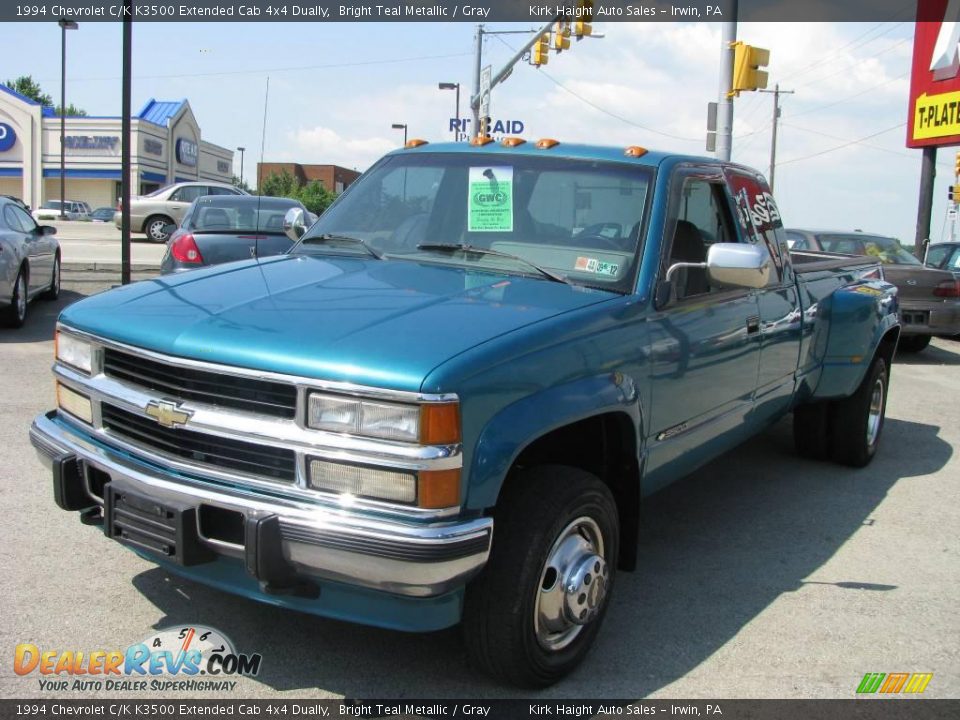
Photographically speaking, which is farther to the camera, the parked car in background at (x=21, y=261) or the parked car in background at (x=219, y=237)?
the parked car in background at (x=21, y=261)

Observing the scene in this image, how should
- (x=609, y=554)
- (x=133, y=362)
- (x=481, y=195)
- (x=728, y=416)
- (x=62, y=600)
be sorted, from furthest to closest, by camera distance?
1. (x=728, y=416)
2. (x=481, y=195)
3. (x=62, y=600)
4. (x=609, y=554)
5. (x=133, y=362)

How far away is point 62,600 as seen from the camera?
12.2 feet

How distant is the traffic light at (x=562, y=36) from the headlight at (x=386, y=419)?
54.5 feet

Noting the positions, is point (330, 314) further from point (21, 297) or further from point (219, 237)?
point (21, 297)

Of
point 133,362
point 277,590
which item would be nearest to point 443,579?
point 277,590

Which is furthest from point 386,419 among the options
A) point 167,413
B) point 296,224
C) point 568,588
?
point 296,224

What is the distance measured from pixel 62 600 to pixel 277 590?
140 centimetres

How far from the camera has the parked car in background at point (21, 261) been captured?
9891mm

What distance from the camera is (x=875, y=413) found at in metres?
6.67

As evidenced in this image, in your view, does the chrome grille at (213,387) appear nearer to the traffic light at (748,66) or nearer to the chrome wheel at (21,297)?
the chrome wheel at (21,297)

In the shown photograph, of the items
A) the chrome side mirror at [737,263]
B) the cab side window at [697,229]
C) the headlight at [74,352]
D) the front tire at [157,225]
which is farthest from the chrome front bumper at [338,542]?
the front tire at [157,225]

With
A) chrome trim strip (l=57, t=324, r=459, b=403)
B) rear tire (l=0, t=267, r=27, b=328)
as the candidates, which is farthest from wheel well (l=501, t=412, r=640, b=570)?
rear tire (l=0, t=267, r=27, b=328)

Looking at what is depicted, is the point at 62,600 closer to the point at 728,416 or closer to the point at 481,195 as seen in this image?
the point at 481,195

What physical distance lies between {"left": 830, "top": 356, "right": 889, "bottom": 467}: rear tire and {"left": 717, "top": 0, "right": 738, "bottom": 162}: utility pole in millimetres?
8507
